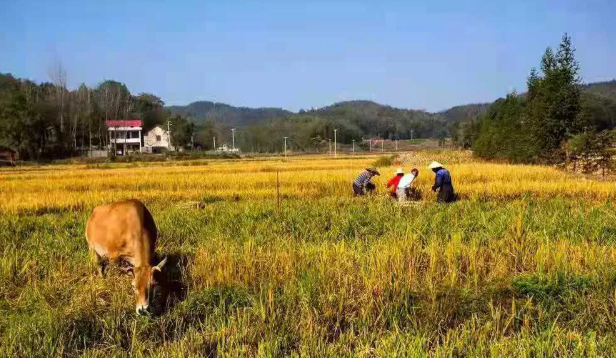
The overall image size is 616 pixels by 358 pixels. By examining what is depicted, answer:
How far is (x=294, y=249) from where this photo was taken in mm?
7180

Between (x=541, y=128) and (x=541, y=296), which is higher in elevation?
(x=541, y=128)

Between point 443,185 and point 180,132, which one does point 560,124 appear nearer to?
point 443,185

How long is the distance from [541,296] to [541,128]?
1093 inches

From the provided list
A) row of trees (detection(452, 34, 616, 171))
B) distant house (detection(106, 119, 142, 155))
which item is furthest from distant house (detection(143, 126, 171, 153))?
row of trees (detection(452, 34, 616, 171))

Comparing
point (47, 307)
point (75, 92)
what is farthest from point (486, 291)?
point (75, 92)

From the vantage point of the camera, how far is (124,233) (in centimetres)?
650

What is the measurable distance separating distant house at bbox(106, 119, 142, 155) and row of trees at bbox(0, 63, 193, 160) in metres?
1.48

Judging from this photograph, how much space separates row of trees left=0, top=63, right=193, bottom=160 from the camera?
157 ft

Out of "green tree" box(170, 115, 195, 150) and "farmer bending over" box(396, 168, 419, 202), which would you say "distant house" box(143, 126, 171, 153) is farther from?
"farmer bending over" box(396, 168, 419, 202)

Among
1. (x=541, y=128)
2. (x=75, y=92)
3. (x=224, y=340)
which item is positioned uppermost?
(x=75, y=92)

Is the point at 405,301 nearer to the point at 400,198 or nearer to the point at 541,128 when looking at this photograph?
the point at 400,198

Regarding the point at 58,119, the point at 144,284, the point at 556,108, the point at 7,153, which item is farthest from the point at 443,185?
the point at 58,119

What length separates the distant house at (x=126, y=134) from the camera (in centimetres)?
Answer: 7209

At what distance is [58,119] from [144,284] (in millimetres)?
61433
